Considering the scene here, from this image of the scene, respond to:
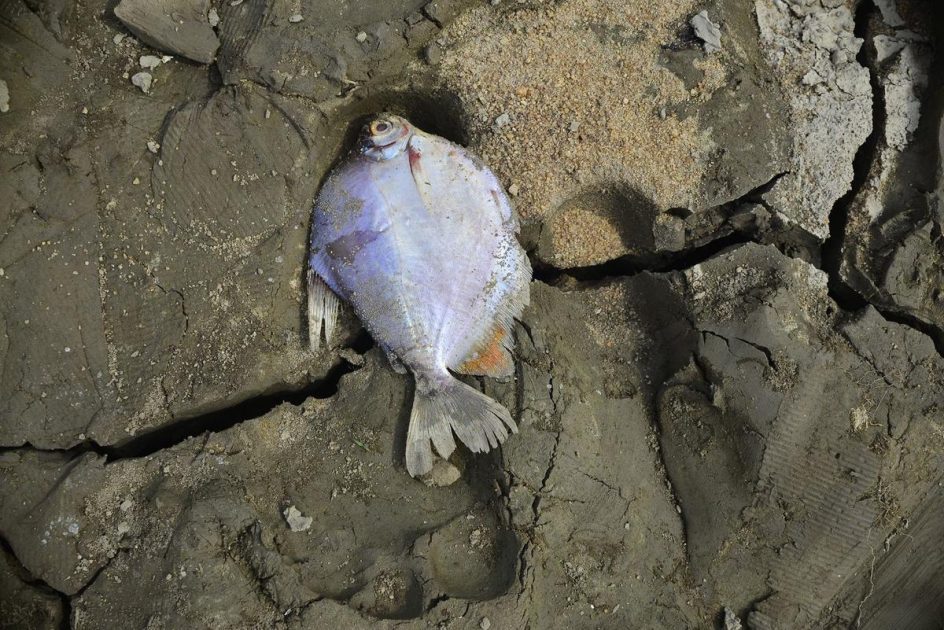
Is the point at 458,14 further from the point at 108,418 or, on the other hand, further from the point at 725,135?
the point at 108,418

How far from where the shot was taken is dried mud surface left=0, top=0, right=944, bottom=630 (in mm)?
2973

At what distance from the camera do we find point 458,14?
3.38 metres

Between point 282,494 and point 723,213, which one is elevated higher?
point 723,213

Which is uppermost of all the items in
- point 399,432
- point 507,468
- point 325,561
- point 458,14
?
point 458,14

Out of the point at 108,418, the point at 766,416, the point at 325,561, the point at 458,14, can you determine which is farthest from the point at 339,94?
the point at 766,416

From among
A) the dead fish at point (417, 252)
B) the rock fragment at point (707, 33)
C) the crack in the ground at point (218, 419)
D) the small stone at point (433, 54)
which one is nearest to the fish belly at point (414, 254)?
the dead fish at point (417, 252)

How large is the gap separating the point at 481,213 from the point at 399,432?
118 cm

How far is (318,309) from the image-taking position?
3320mm

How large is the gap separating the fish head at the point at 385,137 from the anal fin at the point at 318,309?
0.70 meters

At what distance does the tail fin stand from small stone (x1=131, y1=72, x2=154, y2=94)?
215 cm

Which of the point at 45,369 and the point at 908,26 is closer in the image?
the point at 45,369

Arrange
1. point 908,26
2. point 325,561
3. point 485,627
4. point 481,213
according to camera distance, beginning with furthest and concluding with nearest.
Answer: point 908,26
point 481,213
point 325,561
point 485,627

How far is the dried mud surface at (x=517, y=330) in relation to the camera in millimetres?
2973

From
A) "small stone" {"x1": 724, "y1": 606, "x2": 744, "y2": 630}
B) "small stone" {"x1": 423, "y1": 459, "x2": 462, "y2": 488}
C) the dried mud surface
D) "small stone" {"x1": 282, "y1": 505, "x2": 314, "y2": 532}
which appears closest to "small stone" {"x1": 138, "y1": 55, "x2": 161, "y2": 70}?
the dried mud surface
